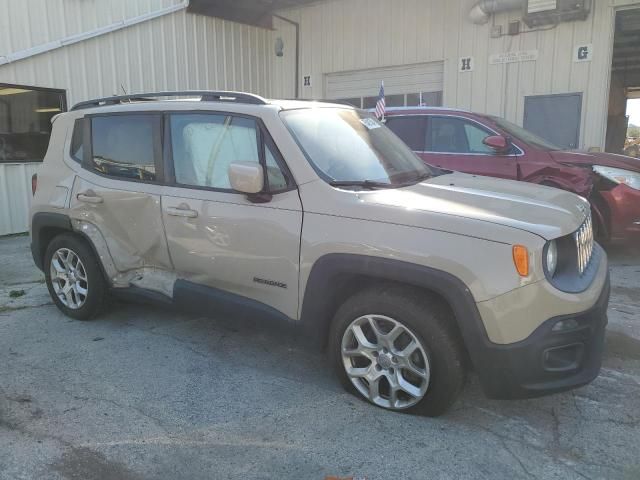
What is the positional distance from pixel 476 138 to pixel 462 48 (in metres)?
5.08

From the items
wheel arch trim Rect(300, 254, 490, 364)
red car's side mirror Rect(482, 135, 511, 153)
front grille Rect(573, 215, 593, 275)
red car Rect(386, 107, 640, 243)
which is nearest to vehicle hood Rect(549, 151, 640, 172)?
red car Rect(386, 107, 640, 243)

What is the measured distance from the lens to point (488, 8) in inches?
404

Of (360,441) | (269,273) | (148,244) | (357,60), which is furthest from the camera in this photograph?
(357,60)

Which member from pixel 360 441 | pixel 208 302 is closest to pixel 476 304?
pixel 360 441

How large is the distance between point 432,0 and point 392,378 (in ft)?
33.7

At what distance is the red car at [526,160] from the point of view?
248 inches

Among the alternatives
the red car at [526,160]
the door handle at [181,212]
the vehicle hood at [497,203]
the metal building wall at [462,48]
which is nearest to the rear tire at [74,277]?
the door handle at [181,212]

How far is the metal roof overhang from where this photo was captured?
11781 millimetres

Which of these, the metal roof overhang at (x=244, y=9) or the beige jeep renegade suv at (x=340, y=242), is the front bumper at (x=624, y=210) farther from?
the metal roof overhang at (x=244, y=9)

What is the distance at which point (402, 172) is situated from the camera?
358 cm

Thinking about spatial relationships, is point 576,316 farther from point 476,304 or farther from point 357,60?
point 357,60

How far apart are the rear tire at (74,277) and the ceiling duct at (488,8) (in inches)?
357

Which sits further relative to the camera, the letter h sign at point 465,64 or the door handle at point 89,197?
the letter h sign at point 465,64

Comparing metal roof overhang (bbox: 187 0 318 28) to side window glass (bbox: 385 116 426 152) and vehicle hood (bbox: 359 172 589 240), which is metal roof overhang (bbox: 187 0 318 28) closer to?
side window glass (bbox: 385 116 426 152)
